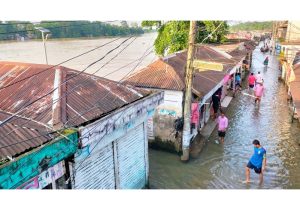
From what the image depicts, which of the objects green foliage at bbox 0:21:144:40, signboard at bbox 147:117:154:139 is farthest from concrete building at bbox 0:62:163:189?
signboard at bbox 147:117:154:139

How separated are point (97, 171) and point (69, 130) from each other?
4.75 feet

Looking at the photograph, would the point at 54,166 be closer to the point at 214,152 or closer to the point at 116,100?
the point at 116,100

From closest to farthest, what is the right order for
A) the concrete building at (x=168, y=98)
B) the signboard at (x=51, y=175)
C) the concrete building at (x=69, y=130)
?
the concrete building at (x=69, y=130), the signboard at (x=51, y=175), the concrete building at (x=168, y=98)

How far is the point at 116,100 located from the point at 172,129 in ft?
12.8

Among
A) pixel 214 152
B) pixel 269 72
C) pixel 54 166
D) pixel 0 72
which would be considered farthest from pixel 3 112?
pixel 269 72

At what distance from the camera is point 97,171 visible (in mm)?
6008

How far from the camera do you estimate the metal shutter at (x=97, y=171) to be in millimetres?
5617

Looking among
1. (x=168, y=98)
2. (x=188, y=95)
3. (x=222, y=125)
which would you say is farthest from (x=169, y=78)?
(x=222, y=125)

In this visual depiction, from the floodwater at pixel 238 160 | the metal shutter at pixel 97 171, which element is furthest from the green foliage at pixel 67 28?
the floodwater at pixel 238 160

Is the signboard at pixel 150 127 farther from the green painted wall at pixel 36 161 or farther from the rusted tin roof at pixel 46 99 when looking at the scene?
the green painted wall at pixel 36 161

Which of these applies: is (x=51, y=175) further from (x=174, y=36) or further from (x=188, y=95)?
(x=174, y=36)

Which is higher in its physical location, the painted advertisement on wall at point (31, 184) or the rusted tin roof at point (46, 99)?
the rusted tin roof at point (46, 99)

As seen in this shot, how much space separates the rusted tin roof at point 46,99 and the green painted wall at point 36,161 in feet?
0.59

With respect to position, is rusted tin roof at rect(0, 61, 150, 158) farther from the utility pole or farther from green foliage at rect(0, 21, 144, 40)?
the utility pole
